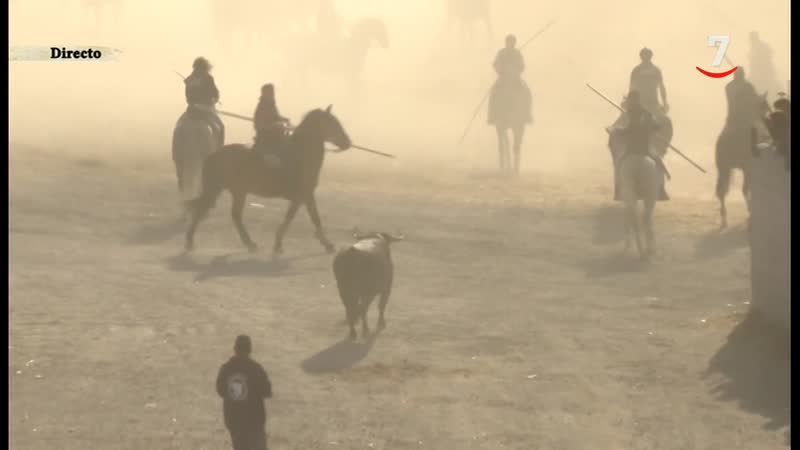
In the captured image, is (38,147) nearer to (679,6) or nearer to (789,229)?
(789,229)

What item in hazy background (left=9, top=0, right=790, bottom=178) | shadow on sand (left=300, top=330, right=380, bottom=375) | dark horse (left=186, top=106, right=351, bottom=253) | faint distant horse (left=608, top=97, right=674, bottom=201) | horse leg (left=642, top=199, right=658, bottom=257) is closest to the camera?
shadow on sand (left=300, top=330, right=380, bottom=375)

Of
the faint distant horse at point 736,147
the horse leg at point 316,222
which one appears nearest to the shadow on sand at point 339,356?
the horse leg at point 316,222

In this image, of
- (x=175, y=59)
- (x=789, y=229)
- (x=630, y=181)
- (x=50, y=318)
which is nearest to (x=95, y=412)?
(x=50, y=318)

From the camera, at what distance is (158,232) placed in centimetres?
2516

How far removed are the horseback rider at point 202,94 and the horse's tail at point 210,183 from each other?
2.03 meters

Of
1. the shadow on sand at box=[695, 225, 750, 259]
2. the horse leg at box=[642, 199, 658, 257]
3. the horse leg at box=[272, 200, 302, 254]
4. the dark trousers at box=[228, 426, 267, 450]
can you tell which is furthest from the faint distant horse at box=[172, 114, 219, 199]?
the dark trousers at box=[228, 426, 267, 450]

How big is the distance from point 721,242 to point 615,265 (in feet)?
8.36

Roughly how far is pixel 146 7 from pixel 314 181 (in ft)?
156

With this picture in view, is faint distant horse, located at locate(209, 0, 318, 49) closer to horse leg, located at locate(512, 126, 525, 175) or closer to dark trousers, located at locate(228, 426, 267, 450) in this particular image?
horse leg, located at locate(512, 126, 525, 175)

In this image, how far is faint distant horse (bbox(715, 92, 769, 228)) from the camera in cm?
2652

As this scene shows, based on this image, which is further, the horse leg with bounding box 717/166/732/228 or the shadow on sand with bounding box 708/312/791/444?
the horse leg with bounding box 717/166/732/228

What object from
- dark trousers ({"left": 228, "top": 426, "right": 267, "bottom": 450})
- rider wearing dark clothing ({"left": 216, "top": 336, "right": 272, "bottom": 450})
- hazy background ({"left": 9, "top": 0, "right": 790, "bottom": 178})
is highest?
rider wearing dark clothing ({"left": 216, "top": 336, "right": 272, "bottom": 450})

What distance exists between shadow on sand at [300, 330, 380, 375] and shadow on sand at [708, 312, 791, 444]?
340cm

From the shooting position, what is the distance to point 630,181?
23984 millimetres
